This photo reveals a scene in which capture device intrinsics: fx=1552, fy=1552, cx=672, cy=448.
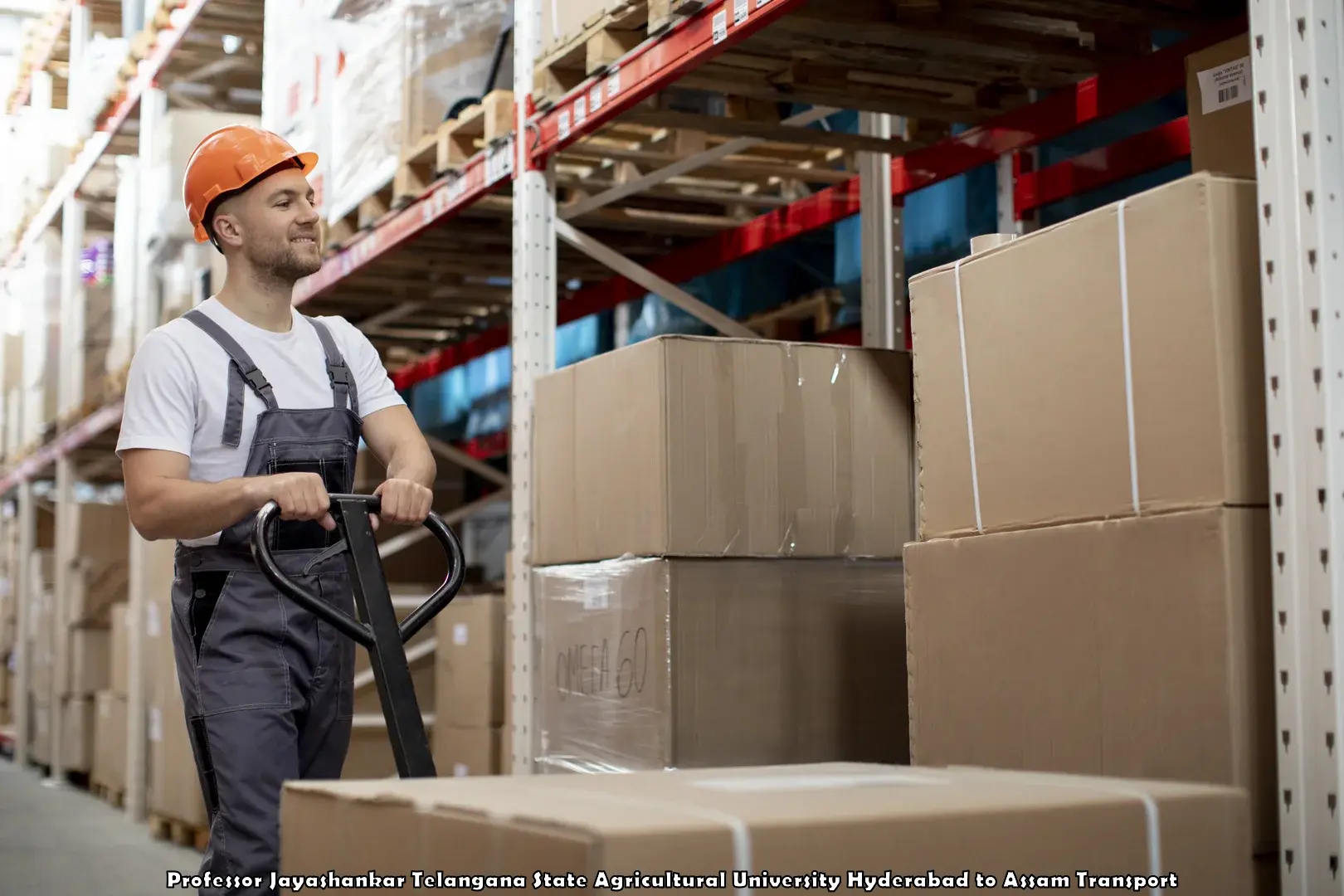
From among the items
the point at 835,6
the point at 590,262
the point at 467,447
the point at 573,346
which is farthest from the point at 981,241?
the point at 467,447

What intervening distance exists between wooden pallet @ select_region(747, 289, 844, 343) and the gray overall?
287cm

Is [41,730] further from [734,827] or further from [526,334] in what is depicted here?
[734,827]

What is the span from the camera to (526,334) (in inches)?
173

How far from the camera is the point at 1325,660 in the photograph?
2.10 m

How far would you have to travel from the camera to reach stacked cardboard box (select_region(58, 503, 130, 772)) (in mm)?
10047

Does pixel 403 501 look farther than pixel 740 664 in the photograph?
No

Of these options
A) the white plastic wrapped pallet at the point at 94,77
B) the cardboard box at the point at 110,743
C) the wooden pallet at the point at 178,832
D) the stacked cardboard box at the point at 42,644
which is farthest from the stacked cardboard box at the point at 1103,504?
the stacked cardboard box at the point at 42,644

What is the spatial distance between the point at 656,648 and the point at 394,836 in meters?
1.77

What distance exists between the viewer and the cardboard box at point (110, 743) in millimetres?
8922

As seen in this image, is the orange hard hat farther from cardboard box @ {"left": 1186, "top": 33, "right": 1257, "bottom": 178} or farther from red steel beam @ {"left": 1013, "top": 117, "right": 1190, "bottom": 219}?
red steel beam @ {"left": 1013, "top": 117, "right": 1190, "bottom": 219}

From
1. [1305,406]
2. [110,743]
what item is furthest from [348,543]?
[110,743]

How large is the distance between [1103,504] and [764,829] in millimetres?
1179

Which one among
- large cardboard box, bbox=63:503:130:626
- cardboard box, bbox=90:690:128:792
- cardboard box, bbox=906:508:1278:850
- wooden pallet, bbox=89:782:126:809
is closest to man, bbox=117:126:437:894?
cardboard box, bbox=906:508:1278:850

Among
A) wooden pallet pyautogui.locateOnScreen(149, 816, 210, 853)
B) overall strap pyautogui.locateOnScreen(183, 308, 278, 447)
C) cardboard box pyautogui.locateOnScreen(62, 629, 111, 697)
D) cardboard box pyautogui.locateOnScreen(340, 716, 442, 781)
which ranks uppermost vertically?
overall strap pyautogui.locateOnScreen(183, 308, 278, 447)
